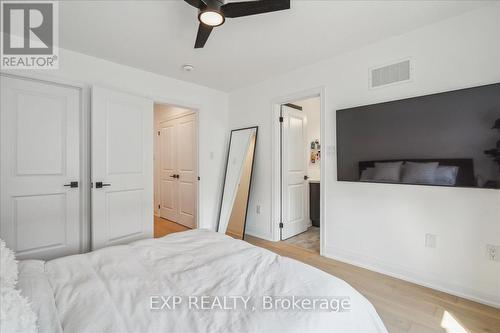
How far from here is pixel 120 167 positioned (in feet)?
9.50

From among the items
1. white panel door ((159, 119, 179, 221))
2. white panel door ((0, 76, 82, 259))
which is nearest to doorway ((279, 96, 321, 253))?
white panel door ((159, 119, 179, 221))

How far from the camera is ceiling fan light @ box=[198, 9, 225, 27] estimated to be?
1608 millimetres

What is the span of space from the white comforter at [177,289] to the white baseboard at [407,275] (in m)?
1.65

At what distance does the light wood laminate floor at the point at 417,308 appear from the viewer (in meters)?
1.68

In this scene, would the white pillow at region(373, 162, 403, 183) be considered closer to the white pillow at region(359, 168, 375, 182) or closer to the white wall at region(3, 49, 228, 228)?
the white pillow at region(359, 168, 375, 182)

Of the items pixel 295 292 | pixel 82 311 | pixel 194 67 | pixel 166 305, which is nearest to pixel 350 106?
pixel 194 67

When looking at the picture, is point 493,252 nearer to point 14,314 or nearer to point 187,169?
point 14,314

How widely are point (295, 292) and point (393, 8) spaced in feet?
7.63

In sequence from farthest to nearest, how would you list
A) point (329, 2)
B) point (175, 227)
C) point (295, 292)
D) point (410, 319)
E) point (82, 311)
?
point (175, 227), point (329, 2), point (410, 319), point (295, 292), point (82, 311)

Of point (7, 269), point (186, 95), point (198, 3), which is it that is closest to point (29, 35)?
point (186, 95)

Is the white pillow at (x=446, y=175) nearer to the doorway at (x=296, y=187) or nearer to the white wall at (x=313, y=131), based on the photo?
the doorway at (x=296, y=187)

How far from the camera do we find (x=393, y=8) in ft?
6.46

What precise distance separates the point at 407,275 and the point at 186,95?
3.60 meters

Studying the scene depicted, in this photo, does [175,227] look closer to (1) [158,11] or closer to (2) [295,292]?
(1) [158,11]
